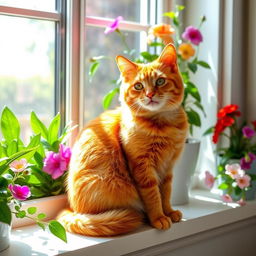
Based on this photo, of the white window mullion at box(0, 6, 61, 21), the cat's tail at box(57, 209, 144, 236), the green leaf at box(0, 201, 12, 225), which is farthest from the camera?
the white window mullion at box(0, 6, 61, 21)

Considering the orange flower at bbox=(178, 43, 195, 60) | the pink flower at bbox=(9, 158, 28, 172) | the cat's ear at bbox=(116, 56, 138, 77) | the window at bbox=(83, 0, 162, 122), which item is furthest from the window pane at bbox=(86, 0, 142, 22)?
the pink flower at bbox=(9, 158, 28, 172)

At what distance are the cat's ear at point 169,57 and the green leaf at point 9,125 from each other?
19.8 inches

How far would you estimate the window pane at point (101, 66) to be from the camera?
1738mm

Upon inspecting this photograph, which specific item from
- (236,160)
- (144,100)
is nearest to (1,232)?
(144,100)

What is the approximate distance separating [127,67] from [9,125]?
42 centimetres

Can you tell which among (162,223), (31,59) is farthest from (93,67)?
(162,223)

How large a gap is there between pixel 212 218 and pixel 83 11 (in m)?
0.88

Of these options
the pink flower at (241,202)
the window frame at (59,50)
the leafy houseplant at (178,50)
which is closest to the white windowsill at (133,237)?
the pink flower at (241,202)

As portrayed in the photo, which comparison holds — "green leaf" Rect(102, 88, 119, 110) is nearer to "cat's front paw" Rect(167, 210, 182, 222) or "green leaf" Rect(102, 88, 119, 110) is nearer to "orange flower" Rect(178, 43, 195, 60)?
"orange flower" Rect(178, 43, 195, 60)

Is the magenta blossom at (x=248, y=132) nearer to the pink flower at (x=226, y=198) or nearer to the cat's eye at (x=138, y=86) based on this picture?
the pink flower at (x=226, y=198)

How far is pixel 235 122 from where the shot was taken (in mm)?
1868

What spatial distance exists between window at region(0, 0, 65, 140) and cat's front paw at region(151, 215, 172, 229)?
0.54 meters

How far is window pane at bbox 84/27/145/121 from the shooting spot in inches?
68.4

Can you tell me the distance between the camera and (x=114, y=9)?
178cm
